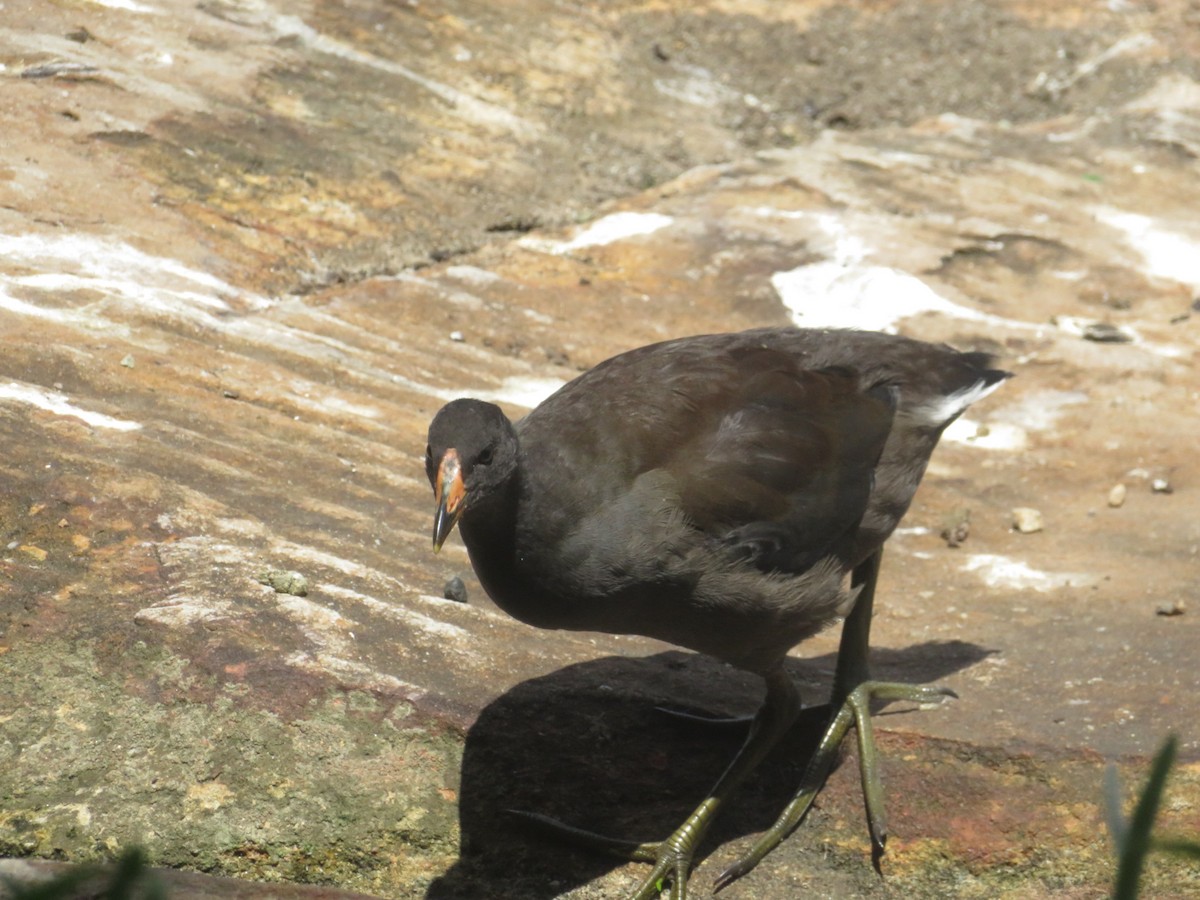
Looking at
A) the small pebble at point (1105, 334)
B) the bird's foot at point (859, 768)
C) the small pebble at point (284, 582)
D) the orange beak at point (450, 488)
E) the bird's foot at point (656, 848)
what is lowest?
the bird's foot at point (656, 848)

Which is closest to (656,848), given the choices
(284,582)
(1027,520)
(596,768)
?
(596,768)

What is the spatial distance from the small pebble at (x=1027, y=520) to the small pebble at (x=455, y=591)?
1978 mm

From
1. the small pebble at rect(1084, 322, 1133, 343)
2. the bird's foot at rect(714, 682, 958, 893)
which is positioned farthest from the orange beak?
the small pebble at rect(1084, 322, 1133, 343)

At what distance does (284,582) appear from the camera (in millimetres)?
3406

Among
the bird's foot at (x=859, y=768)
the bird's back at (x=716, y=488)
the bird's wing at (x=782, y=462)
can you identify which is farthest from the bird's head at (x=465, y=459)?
the bird's foot at (x=859, y=768)

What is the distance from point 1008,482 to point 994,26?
3.95 meters

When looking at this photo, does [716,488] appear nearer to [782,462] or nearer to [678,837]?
[782,462]

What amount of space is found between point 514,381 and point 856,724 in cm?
213

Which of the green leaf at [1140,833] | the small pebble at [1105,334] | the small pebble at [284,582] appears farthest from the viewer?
the small pebble at [1105,334]

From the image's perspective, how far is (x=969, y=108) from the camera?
292 inches

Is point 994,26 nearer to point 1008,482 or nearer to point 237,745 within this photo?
point 1008,482

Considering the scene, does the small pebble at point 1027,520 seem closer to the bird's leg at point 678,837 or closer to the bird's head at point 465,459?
the bird's leg at point 678,837

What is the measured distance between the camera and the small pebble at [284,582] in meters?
3.40

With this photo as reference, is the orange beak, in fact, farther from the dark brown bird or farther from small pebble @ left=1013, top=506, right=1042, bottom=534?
small pebble @ left=1013, top=506, right=1042, bottom=534
